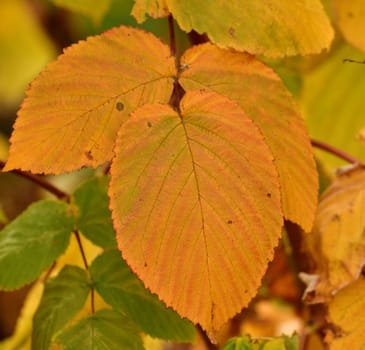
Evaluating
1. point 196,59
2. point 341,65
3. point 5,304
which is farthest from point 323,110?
point 5,304

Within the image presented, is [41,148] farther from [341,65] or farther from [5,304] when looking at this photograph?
[5,304]

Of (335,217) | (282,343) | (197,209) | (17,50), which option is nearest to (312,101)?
(335,217)

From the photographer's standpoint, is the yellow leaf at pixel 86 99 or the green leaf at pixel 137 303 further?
the green leaf at pixel 137 303

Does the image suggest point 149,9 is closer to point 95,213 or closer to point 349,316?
point 95,213

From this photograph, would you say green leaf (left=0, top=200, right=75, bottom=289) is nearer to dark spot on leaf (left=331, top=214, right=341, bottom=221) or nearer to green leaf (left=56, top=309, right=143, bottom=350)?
green leaf (left=56, top=309, right=143, bottom=350)

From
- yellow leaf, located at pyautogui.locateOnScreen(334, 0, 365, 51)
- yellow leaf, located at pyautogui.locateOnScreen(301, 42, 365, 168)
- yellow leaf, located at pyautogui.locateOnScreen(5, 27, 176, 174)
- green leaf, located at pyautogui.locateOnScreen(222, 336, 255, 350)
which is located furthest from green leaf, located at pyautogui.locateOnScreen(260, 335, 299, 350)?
yellow leaf, located at pyautogui.locateOnScreen(301, 42, 365, 168)

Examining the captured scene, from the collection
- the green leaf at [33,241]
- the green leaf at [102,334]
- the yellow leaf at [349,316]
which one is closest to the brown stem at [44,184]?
the green leaf at [33,241]

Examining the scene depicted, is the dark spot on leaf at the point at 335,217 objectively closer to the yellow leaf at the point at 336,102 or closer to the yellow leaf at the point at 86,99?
the yellow leaf at the point at 86,99
